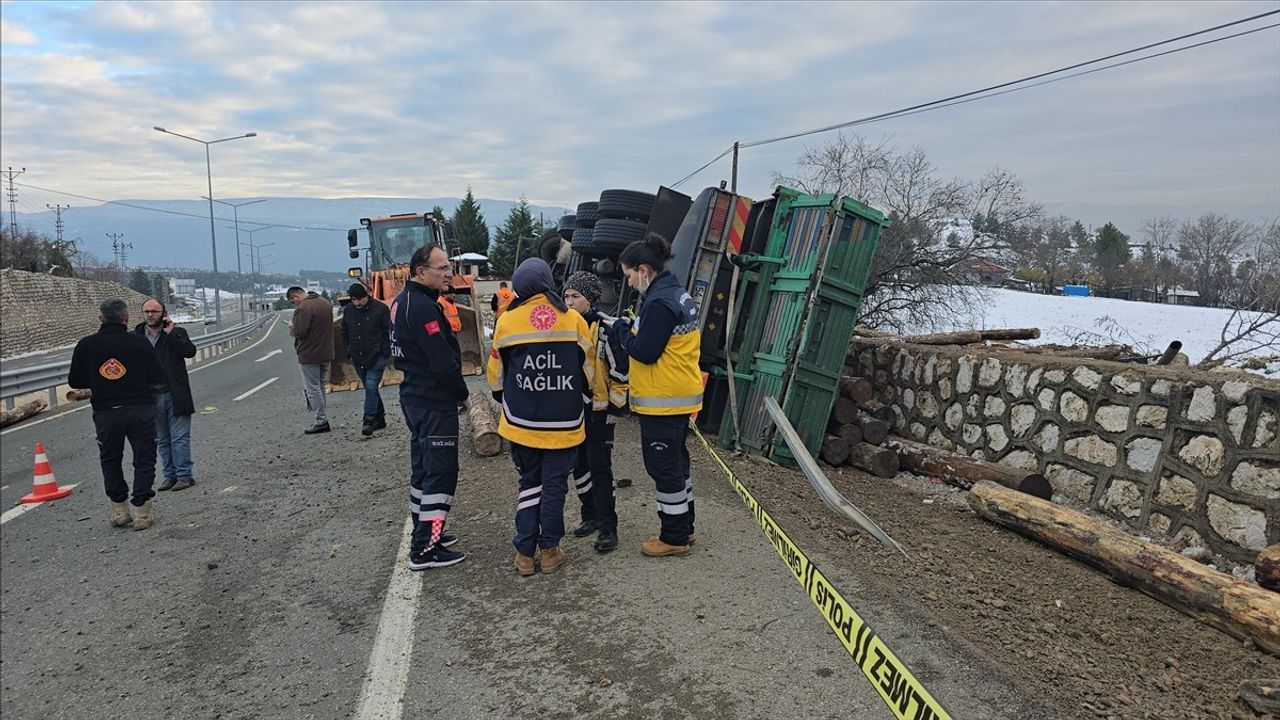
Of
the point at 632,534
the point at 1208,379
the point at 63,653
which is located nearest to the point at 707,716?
the point at 632,534

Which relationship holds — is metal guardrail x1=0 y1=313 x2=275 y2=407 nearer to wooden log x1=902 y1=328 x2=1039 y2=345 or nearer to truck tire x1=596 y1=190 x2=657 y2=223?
truck tire x1=596 y1=190 x2=657 y2=223

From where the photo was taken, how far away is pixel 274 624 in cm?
401

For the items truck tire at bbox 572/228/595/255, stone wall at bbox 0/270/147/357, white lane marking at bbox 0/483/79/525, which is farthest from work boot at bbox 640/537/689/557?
stone wall at bbox 0/270/147/357

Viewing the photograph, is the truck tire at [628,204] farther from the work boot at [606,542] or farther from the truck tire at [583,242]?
the work boot at [606,542]

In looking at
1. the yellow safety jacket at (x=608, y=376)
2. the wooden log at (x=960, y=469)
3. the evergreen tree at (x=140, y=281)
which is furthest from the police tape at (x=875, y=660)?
the evergreen tree at (x=140, y=281)

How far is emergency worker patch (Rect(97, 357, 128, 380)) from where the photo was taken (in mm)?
5867

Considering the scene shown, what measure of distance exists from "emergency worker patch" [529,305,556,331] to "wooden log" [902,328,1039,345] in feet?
18.7

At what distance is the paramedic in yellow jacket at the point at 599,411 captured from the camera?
14.7 feet

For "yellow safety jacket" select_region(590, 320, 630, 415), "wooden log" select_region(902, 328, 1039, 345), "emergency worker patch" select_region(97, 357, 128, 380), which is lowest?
"emergency worker patch" select_region(97, 357, 128, 380)

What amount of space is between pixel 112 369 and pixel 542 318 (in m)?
4.15

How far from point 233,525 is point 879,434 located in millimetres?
6054

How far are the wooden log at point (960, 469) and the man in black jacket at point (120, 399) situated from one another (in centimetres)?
682

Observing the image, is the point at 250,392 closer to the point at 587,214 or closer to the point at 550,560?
the point at 587,214

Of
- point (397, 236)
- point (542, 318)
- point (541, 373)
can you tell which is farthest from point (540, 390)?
point (397, 236)
